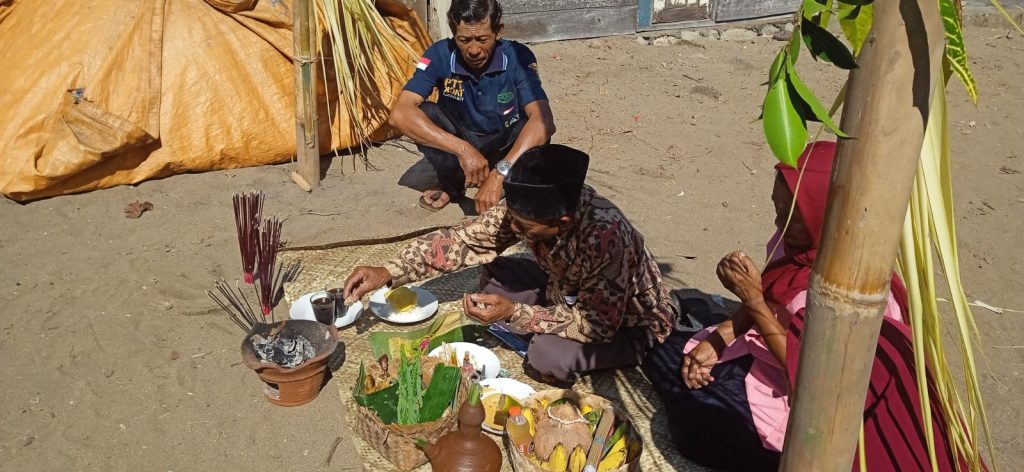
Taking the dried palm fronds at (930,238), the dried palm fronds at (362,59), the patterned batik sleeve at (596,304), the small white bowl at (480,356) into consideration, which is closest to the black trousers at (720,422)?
the patterned batik sleeve at (596,304)

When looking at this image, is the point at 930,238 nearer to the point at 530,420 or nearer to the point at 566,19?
the point at 530,420

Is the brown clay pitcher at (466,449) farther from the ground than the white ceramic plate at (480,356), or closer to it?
farther from the ground

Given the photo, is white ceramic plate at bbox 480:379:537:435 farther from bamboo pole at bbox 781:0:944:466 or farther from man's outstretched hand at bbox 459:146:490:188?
bamboo pole at bbox 781:0:944:466

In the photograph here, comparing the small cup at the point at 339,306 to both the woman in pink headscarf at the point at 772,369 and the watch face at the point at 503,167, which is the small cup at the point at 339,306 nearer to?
the watch face at the point at 503,167

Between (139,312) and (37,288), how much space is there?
0.53m

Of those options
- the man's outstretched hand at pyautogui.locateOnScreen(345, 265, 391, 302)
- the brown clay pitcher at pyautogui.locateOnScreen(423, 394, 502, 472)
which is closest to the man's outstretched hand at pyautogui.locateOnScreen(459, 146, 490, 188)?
the man's outstretched hand at pyautogui.locateOnScreen(345, 265, 391, 302)

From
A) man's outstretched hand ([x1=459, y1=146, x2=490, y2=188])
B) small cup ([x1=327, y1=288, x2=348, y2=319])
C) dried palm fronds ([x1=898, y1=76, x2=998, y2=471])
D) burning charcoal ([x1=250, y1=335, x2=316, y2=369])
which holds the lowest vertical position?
small cup ([x1=327, y1=288, x2=348, y2=319])

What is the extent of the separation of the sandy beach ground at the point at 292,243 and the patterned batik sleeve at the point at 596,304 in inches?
30.9

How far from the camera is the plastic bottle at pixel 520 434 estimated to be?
9.04 feet

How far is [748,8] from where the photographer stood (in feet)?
25.7

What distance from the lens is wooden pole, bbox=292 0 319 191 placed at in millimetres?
4406

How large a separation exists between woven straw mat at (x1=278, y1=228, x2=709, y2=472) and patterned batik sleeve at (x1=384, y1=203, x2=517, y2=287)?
1.42 feet

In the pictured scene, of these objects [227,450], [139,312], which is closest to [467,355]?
[227,450]

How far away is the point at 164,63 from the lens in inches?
188
